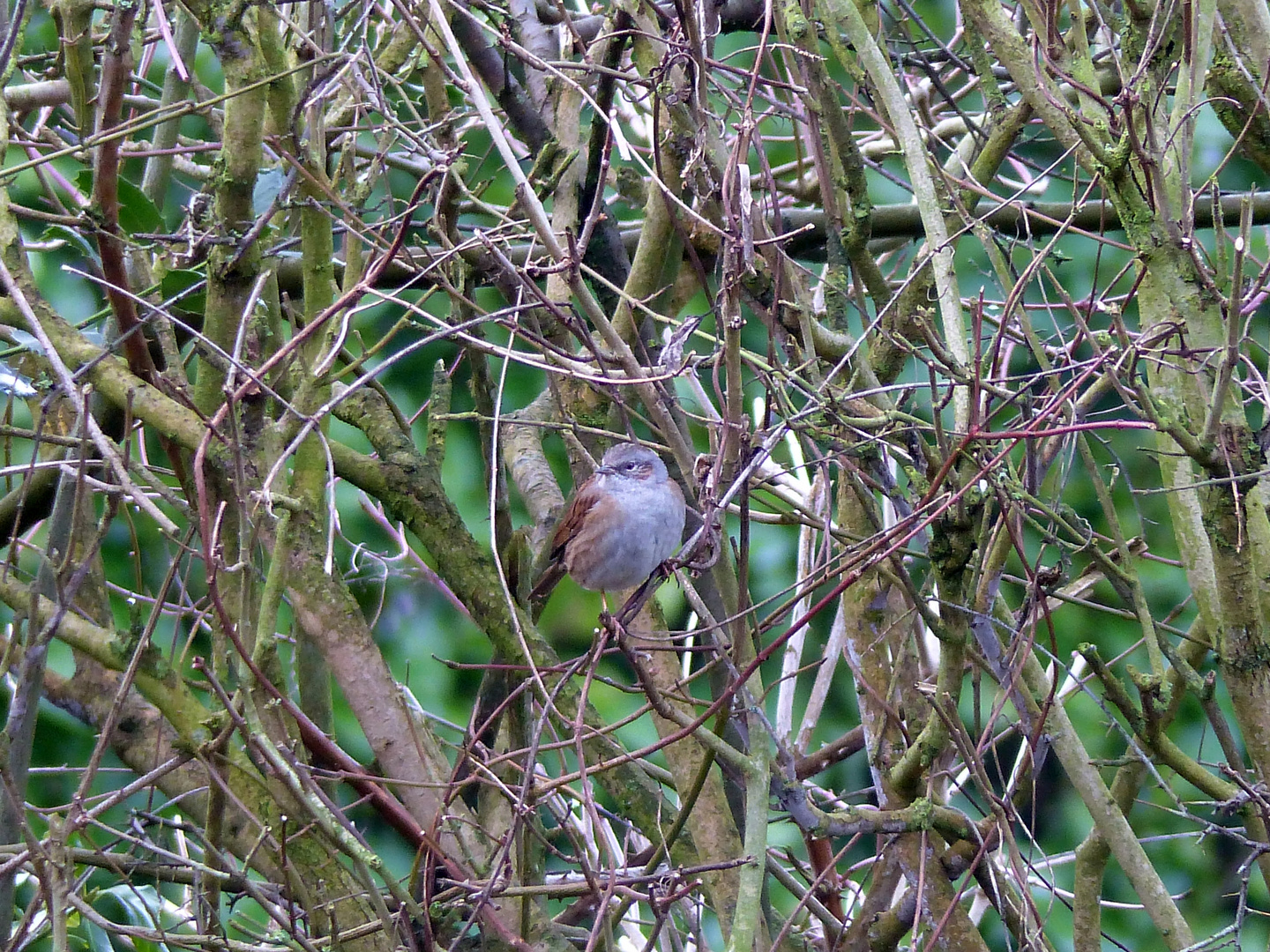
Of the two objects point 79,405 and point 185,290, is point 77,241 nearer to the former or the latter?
point 185,290

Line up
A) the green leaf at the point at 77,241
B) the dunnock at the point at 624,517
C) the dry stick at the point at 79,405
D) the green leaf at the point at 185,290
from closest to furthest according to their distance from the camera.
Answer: the dry stick at the point at 79,405
the green leaf at the point at 185,290
the green leaf at the point at 77,241
the dunnock at the point at 624,517

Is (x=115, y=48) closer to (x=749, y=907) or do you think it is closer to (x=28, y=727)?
(x=28, y=727)

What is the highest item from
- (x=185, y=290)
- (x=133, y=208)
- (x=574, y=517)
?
(x=133, y=208)

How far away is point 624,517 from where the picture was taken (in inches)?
115

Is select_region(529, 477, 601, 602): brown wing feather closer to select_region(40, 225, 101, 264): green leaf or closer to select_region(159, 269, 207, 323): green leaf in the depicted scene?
select_region(159, 269, 207, 323): green leaf

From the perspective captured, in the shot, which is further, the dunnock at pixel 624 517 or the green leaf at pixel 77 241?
the dunnock at pixel 624 517

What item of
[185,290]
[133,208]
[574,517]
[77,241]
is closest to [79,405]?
[185,290]

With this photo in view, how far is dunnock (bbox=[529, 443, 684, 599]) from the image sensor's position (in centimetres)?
292

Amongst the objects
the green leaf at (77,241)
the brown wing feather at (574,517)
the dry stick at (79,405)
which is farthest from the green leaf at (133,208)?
the brown wing feather at (574,517)

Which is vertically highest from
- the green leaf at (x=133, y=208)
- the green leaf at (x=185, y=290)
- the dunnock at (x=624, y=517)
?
the green leaf at (x=133, y=208)

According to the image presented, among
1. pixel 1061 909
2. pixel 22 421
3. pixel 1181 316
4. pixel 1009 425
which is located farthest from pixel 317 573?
pixel 1061 909

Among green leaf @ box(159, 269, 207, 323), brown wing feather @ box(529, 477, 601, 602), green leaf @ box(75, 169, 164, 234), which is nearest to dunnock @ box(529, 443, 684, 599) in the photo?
brown wing feather @ box(529, 477, 601, 602)

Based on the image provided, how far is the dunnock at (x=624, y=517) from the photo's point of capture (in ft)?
9.58

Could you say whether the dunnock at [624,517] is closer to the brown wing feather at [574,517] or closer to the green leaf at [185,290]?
the brown wing feather at [574,517]
